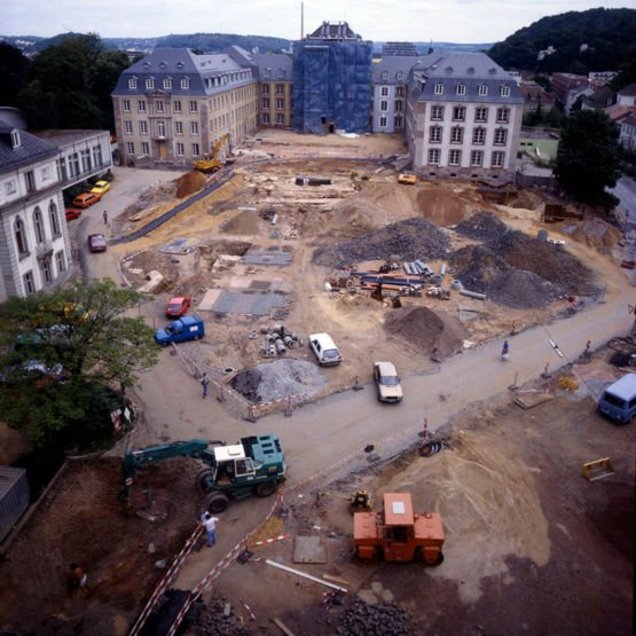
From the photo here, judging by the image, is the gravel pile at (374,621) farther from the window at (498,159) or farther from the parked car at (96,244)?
the window at (498,159)

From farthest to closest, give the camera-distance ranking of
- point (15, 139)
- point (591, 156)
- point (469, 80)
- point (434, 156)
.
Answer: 1. point (434, 156)
2. point (469, 80)
3. point (591, 156)
4. point (15, 139)

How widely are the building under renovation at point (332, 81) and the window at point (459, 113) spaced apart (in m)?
32.4

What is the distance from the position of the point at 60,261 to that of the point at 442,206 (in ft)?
114

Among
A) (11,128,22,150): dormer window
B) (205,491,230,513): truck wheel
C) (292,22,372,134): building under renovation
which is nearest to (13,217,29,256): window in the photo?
(11,128,22,150): dormer window

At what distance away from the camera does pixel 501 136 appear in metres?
70.6

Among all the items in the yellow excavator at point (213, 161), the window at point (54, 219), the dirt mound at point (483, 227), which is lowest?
the dirt mound at point (483, 227)

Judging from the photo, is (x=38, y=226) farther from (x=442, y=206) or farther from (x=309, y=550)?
(x=442, y=206)

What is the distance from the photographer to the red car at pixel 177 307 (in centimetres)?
3961

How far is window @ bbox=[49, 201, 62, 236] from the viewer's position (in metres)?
42.8

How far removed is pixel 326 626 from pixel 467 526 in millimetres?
6606

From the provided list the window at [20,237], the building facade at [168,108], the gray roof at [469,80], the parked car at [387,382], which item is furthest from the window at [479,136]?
the window at [20,237]

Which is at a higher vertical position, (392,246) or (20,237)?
(20,237)

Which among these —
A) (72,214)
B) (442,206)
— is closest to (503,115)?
(442,206)

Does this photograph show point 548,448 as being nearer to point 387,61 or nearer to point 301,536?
point 301,536
